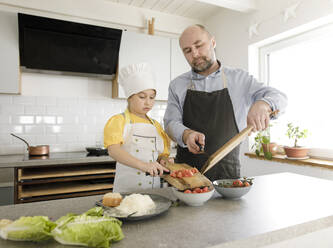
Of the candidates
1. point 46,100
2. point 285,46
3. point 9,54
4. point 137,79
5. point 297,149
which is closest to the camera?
point 137,79

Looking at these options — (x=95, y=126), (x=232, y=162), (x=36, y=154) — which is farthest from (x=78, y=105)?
(x=232, y=162)

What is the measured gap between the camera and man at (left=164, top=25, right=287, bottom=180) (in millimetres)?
1598

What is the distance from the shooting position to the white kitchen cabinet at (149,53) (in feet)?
10.5

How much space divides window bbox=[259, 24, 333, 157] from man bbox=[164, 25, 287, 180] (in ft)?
3.95

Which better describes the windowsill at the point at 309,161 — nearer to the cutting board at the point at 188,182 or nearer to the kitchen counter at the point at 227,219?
the kitchen counter at the point at 227,219

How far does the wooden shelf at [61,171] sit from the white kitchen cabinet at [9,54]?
2.92 ft

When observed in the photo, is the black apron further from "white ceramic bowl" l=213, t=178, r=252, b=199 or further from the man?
"white ceramic bowl" l=213, t=178, r=252, b=199

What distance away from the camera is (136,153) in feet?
5.03

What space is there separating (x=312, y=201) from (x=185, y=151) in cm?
81

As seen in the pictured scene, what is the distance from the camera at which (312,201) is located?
3.55 feet

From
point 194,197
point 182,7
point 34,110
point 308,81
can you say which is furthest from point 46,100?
point 308,81

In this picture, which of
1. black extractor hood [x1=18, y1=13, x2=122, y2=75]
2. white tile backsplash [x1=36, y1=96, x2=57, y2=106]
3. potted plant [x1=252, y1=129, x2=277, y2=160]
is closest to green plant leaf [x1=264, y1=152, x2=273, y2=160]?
potted plant [x1=252, y1=129, x2=277, y2=160]

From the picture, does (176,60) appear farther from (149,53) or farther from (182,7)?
(182,7)

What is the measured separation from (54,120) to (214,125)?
227cm
